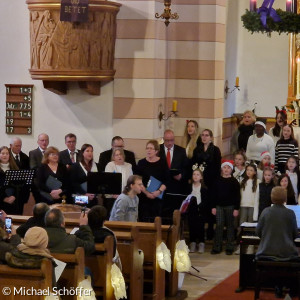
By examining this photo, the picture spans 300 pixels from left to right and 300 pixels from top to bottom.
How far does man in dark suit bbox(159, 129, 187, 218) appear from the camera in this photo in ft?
42.2

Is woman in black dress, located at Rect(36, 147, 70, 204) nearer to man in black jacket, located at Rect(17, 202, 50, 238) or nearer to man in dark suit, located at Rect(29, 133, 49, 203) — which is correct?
man in dark suit, located at Rect(29, 133, 49, 203)

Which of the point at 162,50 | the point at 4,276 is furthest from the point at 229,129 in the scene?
the point at 4,276

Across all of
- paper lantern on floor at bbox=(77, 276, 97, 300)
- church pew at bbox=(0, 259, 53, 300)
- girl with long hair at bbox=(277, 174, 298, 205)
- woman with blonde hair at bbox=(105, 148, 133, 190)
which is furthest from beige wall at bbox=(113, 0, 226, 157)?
church pew at bbox=(0, 259, 53, 300)

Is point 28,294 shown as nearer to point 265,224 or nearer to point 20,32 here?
point 265,224

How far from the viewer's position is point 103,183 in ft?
39.2

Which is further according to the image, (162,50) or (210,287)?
(162,50)

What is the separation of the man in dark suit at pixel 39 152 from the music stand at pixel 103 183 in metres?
1.25

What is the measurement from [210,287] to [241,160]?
A: 115 inches

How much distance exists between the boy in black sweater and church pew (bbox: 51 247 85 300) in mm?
5094

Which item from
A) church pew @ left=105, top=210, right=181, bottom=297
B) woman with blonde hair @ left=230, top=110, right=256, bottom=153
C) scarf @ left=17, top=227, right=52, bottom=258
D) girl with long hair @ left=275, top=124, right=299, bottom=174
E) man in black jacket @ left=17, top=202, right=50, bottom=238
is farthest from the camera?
woman with blonde hair @ left=230, top=110, right=256, bottom=153

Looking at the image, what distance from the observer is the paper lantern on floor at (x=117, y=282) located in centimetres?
878

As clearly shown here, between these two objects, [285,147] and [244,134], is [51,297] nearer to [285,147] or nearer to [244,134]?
[285,147]

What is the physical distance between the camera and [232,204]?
12992 mm

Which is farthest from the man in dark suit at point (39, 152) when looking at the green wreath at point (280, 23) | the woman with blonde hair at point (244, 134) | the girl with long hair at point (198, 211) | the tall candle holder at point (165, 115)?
the green wreath at point (280, 23)
